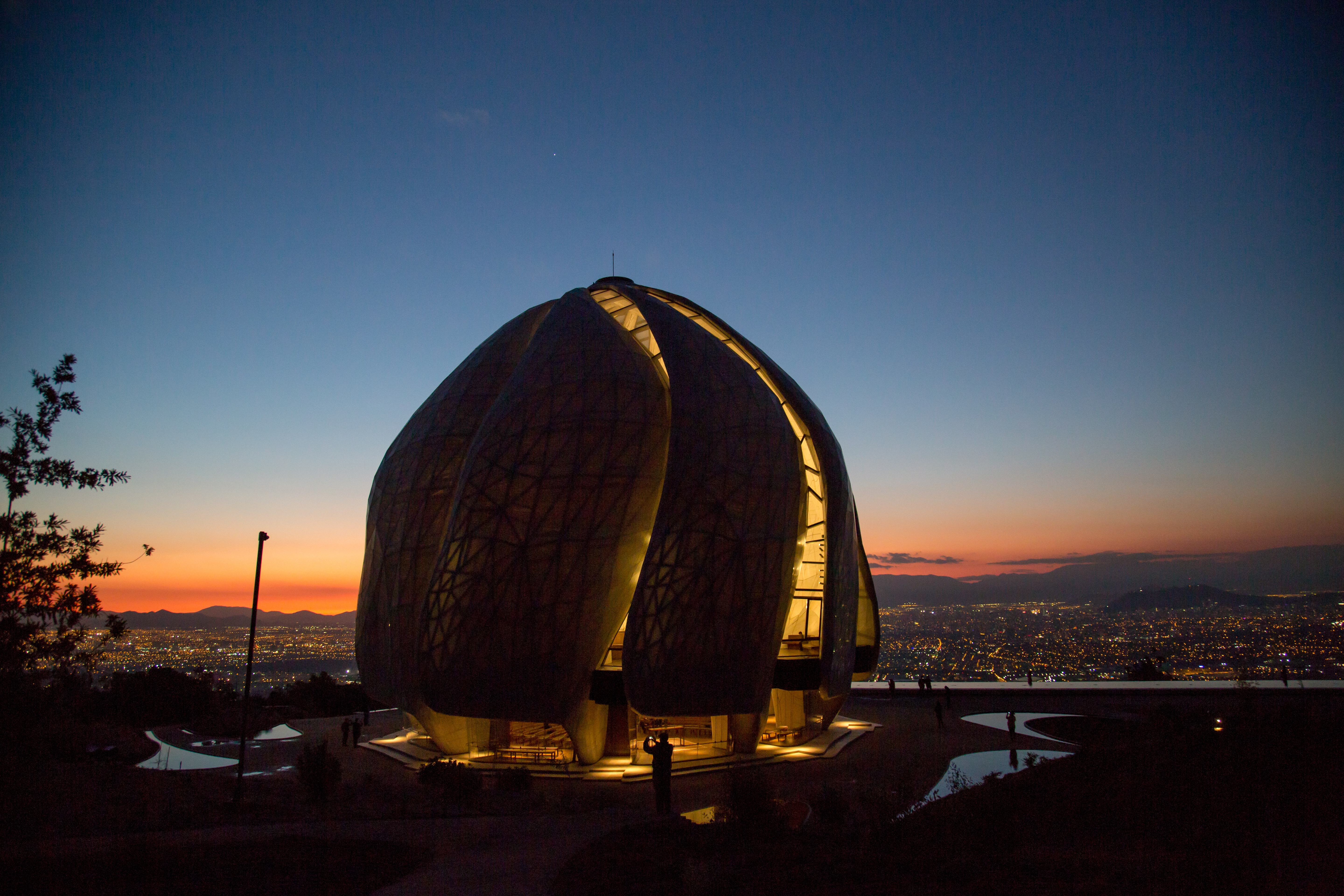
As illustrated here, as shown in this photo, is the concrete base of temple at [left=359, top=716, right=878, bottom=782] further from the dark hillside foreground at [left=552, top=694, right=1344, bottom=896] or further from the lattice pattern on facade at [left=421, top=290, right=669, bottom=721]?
the dark hillside foreground at [left=552, top=694, right=1344, bottom=896]

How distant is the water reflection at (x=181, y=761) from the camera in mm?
21781

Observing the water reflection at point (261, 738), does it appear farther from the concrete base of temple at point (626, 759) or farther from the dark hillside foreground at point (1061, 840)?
the dark hillside foreground at point (1061, 840)

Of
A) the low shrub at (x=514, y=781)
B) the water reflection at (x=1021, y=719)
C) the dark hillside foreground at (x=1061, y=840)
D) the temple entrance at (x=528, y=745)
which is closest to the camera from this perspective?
the dark hillside foreground at (x=1061, y=840)

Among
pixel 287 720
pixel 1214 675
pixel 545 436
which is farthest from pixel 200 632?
pixel 1214 675

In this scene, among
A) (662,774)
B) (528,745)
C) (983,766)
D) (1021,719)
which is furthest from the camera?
(1021,719)

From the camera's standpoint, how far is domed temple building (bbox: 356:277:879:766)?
20797 millimetres

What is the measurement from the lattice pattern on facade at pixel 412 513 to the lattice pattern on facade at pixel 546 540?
1657mm

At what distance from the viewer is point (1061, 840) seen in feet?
36.0

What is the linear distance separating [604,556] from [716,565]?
3394mm

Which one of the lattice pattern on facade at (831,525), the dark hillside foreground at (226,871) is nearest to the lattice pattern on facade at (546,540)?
the lattice pattern on facade at (831,525)

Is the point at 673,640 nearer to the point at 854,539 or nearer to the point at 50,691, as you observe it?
the point at 854,539

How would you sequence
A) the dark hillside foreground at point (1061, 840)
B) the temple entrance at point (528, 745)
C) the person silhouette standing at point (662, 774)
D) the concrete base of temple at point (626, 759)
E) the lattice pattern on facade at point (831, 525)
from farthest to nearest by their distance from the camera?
the lattice pattern on facade at point (831, 525) → the temple entrance at point (528, 745) → the concrete base of temple at point (626, 759) → the person silhouette standing at point (662, 774) → the dark hillside foreground at point (1061, 840)

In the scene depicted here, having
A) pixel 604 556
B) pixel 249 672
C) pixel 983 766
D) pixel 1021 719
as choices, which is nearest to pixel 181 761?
pixel 249 672

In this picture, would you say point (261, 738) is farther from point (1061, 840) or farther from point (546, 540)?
point (1061, 840)
